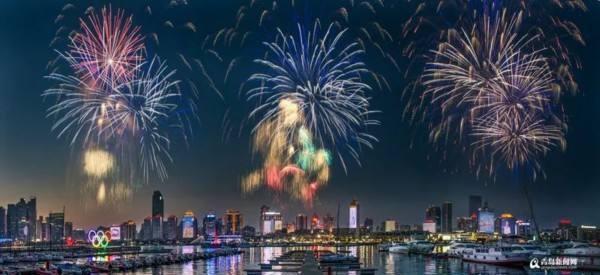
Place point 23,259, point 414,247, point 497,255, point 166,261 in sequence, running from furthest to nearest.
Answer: point 414,247 → point 23,259 → point 166,261 → point 497,255

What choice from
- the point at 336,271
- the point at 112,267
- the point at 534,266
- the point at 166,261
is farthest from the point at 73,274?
the point at 534,266

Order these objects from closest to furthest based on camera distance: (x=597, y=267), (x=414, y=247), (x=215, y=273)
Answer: (x=597, y=267)
(x=215, y=273)
(x=414, y=247)

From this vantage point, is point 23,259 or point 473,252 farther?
point 23,259

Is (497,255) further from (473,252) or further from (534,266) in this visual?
(534,266)

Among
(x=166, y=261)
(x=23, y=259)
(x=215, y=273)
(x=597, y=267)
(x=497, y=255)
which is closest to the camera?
(x=597, y=267)

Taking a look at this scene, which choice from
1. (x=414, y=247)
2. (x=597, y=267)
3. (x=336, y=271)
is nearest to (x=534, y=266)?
(x=597, y=267)

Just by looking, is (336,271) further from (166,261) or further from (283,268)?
(166,261)
